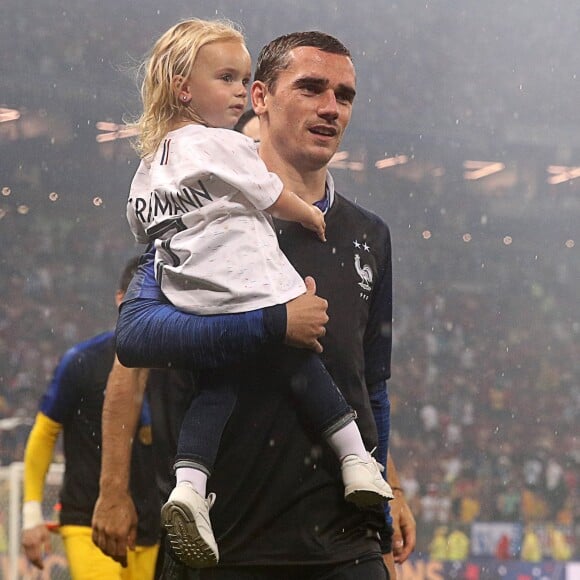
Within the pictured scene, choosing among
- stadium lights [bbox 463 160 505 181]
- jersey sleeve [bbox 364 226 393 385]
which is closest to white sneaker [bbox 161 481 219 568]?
jersey sleeve [bbox 364 226 393 385]

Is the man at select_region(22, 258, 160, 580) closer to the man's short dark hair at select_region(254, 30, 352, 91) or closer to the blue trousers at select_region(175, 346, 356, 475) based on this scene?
the man's short dark hair at select_region(254, 30, 352, 91)

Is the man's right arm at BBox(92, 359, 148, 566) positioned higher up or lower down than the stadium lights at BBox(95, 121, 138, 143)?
higher up

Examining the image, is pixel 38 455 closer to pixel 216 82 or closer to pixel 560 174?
pixel 216 82

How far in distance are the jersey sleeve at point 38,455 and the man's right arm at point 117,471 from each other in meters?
0.99

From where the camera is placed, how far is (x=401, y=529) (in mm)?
1864

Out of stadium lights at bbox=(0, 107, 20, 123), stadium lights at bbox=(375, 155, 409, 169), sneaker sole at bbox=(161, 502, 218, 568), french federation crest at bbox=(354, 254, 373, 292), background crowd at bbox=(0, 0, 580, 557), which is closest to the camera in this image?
sneaker sole at bbox=(161, 502, 218, 568)

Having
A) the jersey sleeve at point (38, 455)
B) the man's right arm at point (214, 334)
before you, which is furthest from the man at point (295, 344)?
the jersey sleeve at point (38, 455)

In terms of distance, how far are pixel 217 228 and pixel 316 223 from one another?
15 cm

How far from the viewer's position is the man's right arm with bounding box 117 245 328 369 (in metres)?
1.46

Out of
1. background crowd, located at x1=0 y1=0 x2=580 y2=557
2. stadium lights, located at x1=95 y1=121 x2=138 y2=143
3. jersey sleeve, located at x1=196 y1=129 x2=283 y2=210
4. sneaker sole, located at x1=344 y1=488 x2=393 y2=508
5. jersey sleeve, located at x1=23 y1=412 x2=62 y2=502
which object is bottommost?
background crowd, located at x1=0 y1=0 x2=580 y2=557

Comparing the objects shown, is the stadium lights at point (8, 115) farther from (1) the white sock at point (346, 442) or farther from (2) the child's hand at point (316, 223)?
(1) the white sock at point (346, 442)

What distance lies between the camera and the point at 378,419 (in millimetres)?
1734

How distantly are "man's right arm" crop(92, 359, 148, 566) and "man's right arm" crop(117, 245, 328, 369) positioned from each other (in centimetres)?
45

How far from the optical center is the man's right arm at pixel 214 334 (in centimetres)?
146
